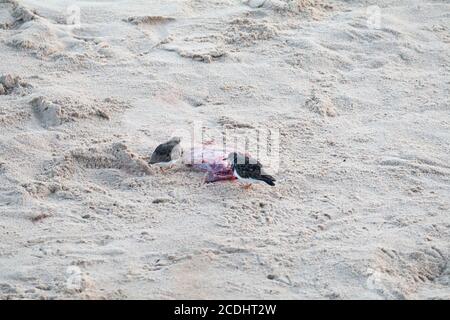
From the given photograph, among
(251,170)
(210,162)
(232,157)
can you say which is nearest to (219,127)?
(210,162)

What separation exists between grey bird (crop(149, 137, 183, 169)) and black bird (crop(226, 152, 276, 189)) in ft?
0.96

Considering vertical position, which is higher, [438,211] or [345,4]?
[345,4]

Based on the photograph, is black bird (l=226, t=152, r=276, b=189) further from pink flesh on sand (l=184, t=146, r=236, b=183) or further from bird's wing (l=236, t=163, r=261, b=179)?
pink flesh on sand (l=184, t=146, r=236, b=183)

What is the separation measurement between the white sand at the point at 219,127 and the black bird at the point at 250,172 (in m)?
0.09

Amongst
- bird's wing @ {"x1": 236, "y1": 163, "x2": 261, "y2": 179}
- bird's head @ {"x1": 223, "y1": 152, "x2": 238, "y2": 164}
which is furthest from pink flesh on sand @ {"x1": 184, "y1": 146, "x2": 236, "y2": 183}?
bird's wing @ {"x1": 236, "y1": 163, "x2": 261, "y2": 179}

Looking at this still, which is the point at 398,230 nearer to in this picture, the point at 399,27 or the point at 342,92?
the point at 342,92

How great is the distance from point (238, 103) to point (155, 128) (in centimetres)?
53

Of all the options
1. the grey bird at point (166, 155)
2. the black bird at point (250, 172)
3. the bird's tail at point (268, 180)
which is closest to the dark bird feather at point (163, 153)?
the grey bird at point (166, 155)

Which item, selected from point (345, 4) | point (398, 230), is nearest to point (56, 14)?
point (345, 4)

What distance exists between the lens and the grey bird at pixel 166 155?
11.4 feet

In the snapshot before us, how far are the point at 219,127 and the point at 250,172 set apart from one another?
25.8 inches

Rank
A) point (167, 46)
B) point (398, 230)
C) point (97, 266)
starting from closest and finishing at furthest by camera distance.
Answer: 1. point (97, 266)
2. point (398, 230)
3. point (167, 46)

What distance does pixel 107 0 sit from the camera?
203 inches

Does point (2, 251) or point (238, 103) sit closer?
Result: point (2, 251)
